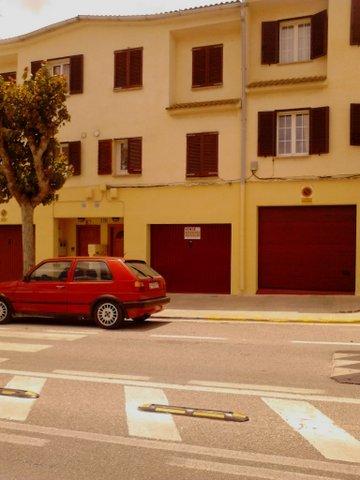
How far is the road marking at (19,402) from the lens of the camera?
19.2 ft

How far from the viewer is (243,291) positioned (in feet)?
60.8

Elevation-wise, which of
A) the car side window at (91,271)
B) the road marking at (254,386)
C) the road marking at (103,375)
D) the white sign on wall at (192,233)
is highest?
the white sign on wall at (192,233)

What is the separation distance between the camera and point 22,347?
32.4 feet

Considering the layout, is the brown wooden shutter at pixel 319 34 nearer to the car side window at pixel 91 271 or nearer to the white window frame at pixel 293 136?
the white window frame at pixel 293 136

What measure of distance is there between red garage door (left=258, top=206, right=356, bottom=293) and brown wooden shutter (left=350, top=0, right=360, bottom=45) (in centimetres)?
517

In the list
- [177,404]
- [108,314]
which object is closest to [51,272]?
[108,314]

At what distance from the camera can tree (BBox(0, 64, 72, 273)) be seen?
630 inches

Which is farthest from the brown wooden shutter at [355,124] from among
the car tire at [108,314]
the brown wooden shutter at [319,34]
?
the car tire at [108,314]

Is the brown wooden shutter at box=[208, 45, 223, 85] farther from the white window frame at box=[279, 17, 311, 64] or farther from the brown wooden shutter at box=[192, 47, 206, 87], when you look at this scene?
the white window frame at box=[279, 17, 311, 64]

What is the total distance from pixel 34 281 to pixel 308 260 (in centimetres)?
917

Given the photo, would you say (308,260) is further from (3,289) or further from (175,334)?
(3,289)

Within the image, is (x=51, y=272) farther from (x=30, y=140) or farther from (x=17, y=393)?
(x=17, y=393)

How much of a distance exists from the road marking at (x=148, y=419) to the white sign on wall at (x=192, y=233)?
12820 millimetres

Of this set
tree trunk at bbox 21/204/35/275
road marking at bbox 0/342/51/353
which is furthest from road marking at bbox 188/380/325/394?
tree trunk at bbox 21/204/35/275
